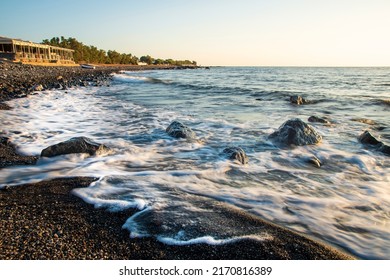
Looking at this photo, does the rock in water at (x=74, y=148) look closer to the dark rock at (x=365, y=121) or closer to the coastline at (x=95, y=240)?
the coastline at (x=95, y=240)

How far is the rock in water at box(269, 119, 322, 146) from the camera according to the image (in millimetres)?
6159

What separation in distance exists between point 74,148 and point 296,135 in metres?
4.58

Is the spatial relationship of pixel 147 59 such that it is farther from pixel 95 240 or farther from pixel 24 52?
pixel 95 240

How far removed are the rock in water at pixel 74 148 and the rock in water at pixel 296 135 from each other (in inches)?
151

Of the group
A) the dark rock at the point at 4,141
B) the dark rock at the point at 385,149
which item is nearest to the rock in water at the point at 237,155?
the dark rock at the point at 385,149

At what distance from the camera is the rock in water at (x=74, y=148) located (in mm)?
4705

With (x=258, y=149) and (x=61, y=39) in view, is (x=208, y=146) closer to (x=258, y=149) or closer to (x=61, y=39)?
(x=258, y=149)

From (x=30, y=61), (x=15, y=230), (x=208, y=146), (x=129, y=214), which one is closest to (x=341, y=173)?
(x=208, y=146)

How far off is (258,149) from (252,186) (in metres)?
2.06

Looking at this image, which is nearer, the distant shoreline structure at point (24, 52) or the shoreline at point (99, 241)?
the shoreline at point (99, 241)

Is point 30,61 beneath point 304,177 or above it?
above

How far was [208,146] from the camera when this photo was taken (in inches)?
235

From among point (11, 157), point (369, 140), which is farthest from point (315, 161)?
point (11, 157)
